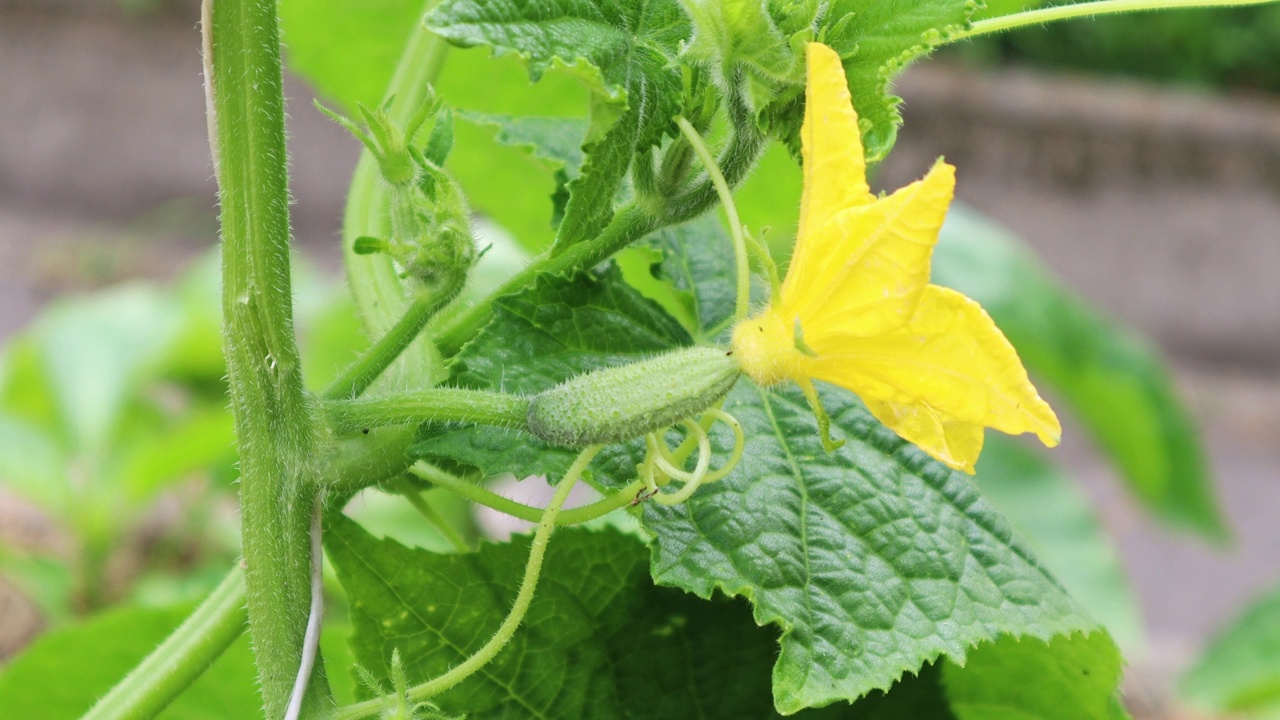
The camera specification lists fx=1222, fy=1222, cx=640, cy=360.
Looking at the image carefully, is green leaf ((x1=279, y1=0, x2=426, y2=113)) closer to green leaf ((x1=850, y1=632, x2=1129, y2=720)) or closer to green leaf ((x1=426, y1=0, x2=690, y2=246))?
green leaf ((x1=426, y1=0, x2=690, y2=246))

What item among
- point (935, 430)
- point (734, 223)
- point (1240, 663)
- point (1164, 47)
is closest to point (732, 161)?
point (734, 223)

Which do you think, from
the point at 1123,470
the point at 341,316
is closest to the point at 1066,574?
the point at 1123,470

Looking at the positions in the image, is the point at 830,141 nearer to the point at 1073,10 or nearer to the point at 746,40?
the point at 746,40

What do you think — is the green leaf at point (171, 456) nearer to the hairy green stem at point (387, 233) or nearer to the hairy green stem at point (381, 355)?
the hairy green stem at point (387, 233)

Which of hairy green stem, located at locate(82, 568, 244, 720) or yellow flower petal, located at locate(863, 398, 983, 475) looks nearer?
yellow flower petal, located at locate(863, 398, 983, 475)

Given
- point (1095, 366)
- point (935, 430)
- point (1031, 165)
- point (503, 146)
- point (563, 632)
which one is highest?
point (935, 430)

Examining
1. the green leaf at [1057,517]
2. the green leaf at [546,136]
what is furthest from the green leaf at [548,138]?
the green leaf at [1057,517]

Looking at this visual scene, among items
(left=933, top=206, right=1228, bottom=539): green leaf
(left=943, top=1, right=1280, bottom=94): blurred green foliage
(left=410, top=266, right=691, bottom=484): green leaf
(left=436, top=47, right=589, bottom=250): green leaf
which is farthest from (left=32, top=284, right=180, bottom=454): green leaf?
(left=943, top=1, right=1280, bottom=94): blurred green foliage
